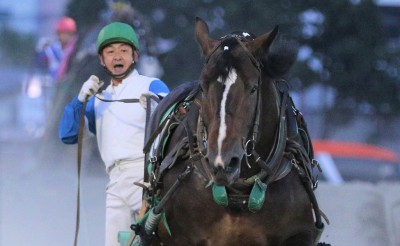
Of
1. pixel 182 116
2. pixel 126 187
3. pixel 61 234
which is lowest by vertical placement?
pixel 61 234

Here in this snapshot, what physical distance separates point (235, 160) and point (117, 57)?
2.18m

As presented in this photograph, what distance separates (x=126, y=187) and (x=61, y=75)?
7.22 metres

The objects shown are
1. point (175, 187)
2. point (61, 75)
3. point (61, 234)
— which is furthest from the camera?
point (61, 75)

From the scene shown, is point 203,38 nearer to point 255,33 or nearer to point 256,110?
point 256,110

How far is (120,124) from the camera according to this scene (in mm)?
7965

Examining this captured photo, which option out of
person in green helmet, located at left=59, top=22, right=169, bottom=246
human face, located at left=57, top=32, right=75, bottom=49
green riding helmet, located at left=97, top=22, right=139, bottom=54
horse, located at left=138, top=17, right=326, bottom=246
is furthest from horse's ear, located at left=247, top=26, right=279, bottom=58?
human face, located at left=57, top=32, right=75, bottom=49

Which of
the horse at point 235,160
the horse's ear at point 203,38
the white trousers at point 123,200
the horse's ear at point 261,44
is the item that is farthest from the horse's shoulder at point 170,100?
the horse's ear at point 261,44

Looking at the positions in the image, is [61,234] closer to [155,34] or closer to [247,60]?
[155,34]

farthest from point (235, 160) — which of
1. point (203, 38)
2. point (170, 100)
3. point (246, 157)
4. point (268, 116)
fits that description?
point (170, 100)

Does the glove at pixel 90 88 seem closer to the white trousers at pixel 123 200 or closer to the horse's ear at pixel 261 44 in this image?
the white trousers at pixel 123 200

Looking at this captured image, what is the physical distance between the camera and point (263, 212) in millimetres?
6609

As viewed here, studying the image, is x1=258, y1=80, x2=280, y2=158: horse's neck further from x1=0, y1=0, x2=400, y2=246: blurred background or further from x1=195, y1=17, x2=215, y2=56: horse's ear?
x1=0, y1=0, x2=400, y2=246: blurred background

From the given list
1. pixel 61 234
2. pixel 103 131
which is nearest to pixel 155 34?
pixel 61 234

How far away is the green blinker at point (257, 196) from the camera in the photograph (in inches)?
255
